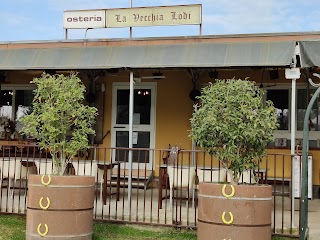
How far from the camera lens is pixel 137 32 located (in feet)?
35.2

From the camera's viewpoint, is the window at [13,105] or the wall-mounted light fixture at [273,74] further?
the window at [13,105]

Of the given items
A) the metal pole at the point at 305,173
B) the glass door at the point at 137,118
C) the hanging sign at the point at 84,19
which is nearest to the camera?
the metal pole at the point at 305,173

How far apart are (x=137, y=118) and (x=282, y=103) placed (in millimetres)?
3253

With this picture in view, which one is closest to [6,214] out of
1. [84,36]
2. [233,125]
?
[233,125]

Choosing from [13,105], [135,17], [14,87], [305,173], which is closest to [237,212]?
[305,173]

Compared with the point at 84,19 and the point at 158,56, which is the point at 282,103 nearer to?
the point at 158,56

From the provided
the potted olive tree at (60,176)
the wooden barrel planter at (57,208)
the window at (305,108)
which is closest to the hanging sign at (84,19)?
the window at (305,108)

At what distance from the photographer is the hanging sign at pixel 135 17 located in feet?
34.1

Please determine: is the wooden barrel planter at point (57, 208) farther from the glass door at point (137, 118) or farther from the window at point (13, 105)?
the window at point (13, 105)

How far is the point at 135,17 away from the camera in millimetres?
10672

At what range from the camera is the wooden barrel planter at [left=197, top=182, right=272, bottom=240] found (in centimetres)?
459

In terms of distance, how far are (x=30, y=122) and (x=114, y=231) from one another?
190cm

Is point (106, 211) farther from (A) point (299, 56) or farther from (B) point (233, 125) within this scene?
(A) point (299, 56)

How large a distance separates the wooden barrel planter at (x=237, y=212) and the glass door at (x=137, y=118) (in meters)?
5.84
